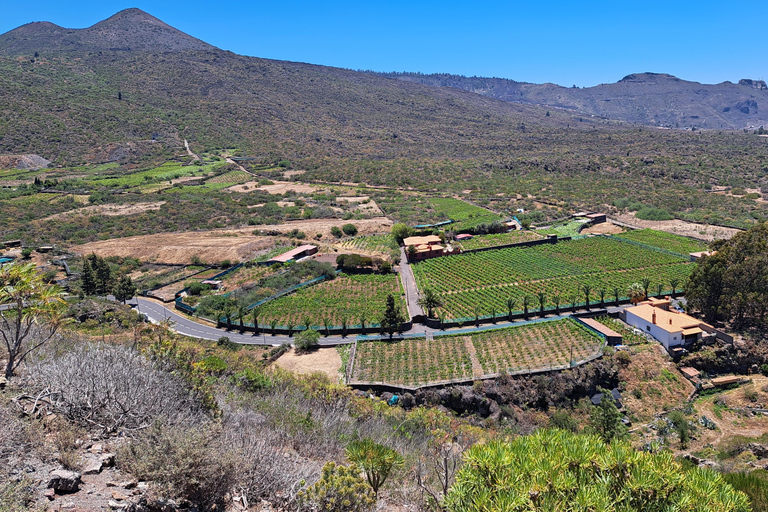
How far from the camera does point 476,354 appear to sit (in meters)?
29.5

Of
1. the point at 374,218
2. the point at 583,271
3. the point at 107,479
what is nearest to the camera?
the point at 107,479

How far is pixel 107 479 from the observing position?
764 centimetres

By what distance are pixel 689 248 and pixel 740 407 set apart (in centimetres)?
2964

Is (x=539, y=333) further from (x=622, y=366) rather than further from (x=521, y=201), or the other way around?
(x=521, y=201)

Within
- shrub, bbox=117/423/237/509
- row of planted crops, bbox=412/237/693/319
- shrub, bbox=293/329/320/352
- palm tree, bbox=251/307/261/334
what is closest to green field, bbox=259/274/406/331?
palm tree, bbox=251/307/261/334

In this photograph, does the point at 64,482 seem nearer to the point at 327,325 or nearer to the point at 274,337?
the point at 274,337

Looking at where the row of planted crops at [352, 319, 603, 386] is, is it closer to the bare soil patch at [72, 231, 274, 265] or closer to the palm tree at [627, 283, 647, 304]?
the palm tree at [627, 283, 647, 304]

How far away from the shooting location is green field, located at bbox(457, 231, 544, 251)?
179 feet

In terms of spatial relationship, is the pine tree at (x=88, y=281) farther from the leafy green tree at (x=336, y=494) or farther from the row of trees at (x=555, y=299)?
the leafy green tree at (x=336, y=494)

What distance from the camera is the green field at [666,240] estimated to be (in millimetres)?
49906

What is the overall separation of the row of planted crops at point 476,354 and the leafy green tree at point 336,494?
18465 mm

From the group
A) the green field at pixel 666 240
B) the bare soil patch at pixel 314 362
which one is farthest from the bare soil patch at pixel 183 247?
the green field at pixel 666 240

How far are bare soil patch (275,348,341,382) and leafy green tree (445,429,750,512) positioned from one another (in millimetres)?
20563

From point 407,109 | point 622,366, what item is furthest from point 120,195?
point 407,109
